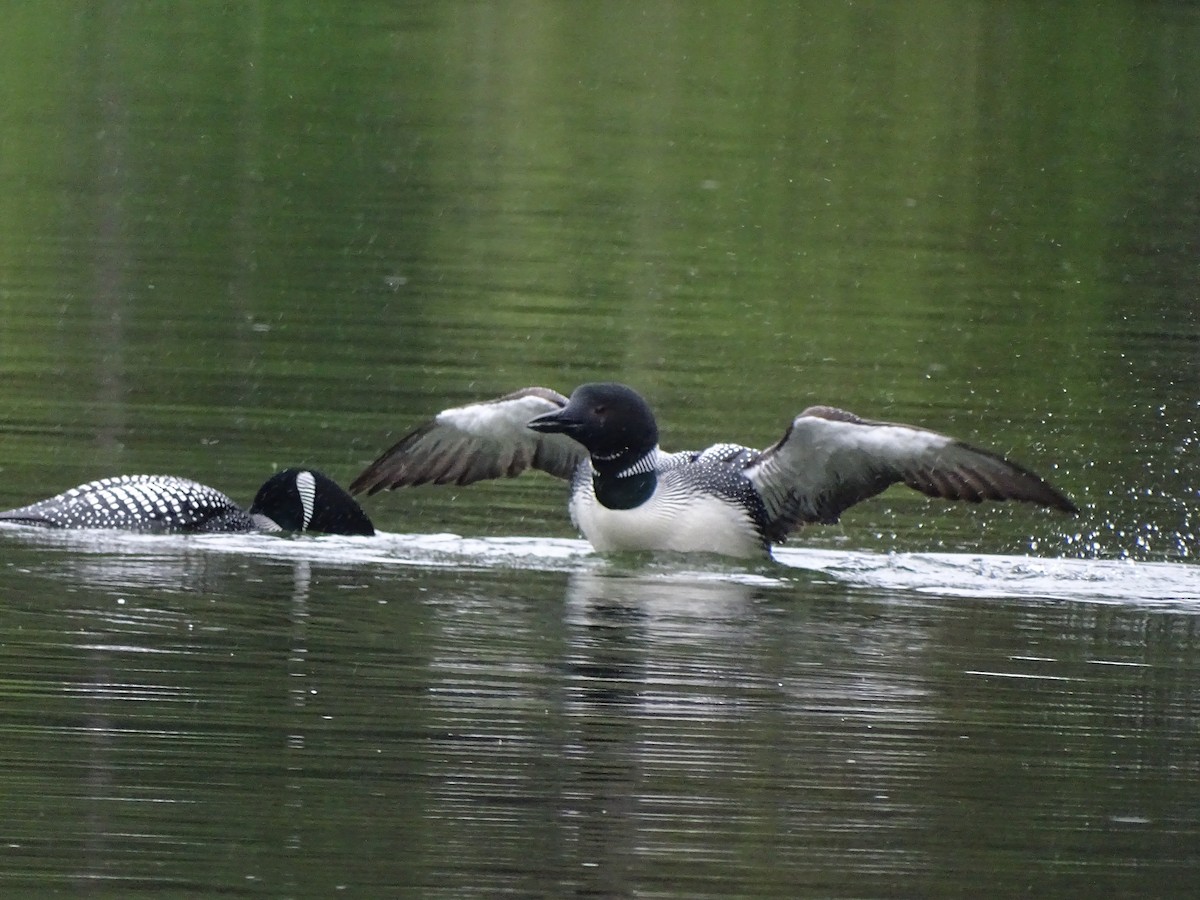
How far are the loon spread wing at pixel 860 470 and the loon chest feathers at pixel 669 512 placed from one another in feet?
0.36

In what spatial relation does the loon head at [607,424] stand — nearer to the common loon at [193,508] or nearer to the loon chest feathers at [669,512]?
the loon chest feathers at [669,512]

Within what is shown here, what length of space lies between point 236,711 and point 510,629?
152 cm

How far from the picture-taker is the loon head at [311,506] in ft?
32.1

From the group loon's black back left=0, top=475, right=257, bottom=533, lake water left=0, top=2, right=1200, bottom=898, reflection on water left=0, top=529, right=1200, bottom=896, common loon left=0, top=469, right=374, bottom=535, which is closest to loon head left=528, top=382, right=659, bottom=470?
lake water left=0, top=2, right=1200, bottom=898

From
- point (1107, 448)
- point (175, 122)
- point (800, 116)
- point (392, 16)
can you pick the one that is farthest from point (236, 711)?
point (392, 16)

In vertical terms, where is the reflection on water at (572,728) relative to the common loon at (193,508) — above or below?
below

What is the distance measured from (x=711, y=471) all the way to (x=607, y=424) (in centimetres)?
50

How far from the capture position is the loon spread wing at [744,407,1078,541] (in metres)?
9.33

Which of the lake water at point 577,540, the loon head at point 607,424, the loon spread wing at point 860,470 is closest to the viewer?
the lake water at point 577,540

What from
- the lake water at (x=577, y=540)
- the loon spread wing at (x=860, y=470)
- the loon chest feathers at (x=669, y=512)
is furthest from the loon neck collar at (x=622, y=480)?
the loon spread wing at (x=860, y=470)

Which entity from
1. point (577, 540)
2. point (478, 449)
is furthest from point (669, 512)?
point (478, 449)

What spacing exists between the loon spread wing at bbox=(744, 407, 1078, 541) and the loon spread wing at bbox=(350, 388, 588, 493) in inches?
36.9

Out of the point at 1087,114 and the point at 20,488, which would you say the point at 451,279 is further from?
the point at 1087,114

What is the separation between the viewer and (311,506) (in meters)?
9.81
